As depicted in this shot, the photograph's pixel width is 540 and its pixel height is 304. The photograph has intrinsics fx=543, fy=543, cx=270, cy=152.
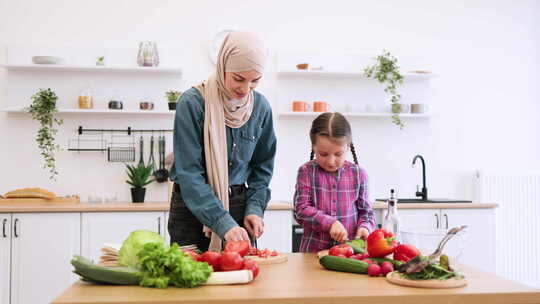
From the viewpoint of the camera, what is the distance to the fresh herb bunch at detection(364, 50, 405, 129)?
4172mm

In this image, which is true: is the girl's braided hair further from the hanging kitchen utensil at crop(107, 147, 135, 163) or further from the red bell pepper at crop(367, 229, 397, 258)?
the hanging kitchen utensil at crop(107, 147, 135, 163)

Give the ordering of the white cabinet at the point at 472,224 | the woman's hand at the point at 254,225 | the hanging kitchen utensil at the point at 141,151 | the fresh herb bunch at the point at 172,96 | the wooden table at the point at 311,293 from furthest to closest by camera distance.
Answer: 1. the hanging kitchen utensil at the point at 141,151
2. the fresh herb bunch at the point at 172,96
3. the white cabinet at the point at 472,224
4. the woman's hand at the point at 254,225
5. the wooden table at the point at 311,293

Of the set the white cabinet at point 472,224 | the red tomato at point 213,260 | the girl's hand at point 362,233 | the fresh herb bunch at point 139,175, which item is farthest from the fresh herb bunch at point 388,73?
the red tomato at point 213,260

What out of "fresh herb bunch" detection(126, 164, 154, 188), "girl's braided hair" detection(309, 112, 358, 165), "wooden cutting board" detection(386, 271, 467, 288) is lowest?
"wooden cutting board" detection(386, 271, 467, 288)

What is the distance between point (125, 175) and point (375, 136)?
1.97 m

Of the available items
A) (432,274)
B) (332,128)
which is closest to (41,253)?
(332,128)

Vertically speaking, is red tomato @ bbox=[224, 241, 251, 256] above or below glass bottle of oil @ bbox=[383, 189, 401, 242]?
below

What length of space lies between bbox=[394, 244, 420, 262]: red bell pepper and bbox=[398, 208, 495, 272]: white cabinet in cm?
229

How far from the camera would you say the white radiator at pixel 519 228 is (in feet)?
14.4

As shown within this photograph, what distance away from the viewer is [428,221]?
145 inches

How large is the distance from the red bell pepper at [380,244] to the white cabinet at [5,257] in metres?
2.65

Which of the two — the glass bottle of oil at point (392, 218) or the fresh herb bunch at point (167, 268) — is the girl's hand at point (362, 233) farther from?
the fresh herb bunch at point (167, 268)

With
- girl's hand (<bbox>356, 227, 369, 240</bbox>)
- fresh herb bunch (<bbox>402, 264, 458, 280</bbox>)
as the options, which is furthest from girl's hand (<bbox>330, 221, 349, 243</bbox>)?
fresh herb bunch (<bbox>402, 264, 458, 280</bbox>)

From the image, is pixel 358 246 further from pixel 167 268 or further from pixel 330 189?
pixel 167 268
